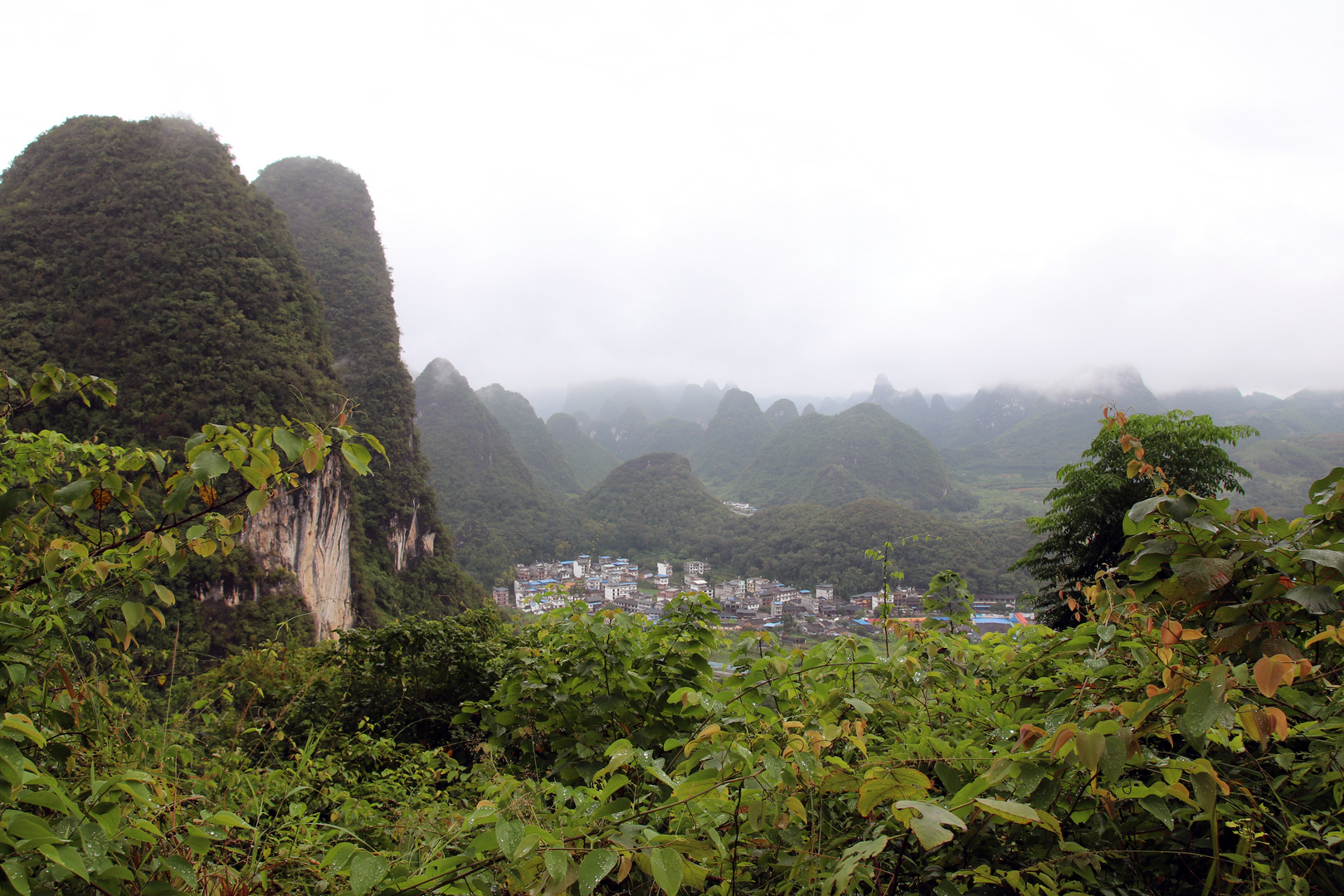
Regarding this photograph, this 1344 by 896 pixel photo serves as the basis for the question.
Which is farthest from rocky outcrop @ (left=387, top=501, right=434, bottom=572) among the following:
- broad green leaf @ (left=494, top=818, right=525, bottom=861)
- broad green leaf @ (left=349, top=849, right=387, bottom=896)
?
broad green leaf @ (left=494, top=818, right=525, bottom=861)

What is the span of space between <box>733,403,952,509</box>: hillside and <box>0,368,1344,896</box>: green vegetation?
65.4m

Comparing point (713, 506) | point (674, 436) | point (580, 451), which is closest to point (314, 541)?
point (713, 506)

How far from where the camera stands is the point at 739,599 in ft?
74.2

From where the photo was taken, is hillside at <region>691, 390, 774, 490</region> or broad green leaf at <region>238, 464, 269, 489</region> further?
hillside at <region>691, 390, 774, 490</region>

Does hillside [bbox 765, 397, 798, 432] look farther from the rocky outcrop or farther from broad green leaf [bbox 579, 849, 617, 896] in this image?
broad green leaf [bbox 579, 849, 617, 896]

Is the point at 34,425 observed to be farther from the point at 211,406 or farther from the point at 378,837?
the point at 378,837

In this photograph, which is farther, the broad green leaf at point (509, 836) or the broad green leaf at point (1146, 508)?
the broad green leaf at point (1146, 508)

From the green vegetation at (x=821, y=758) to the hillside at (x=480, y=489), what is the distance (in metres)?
40.9

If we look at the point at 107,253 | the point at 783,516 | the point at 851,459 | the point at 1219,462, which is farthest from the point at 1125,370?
the point at 107,253

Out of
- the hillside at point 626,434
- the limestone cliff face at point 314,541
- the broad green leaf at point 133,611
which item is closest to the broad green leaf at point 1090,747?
the broad green leaf at point 133,611

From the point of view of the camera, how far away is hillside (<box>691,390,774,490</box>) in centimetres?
9569

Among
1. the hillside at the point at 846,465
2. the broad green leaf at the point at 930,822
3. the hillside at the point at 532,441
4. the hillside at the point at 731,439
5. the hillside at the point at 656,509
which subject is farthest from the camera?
the hillside at the point at 731,439

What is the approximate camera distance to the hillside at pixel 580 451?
92.9 m

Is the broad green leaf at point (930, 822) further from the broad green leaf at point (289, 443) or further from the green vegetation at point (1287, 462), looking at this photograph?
the green vegetation at point (1287, 462)
